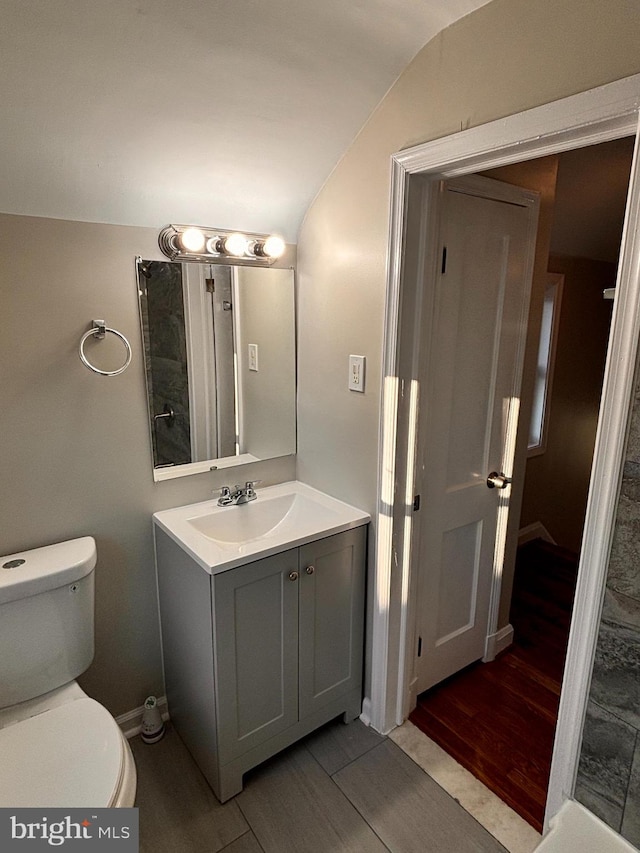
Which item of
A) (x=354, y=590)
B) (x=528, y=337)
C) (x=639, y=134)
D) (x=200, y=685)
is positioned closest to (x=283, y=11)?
(x=639, y=134)

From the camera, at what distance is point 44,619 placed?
147 cm

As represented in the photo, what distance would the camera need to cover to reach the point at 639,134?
3.20 ft

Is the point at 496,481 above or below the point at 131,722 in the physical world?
above

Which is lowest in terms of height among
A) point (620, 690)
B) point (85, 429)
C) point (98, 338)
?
point (620, 690)

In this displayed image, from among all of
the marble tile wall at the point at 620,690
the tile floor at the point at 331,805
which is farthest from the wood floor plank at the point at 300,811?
the marble tile wall at the point at 620,690

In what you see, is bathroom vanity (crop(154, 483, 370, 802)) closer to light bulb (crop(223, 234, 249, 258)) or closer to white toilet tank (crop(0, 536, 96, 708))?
white toilet tank (crop(0, 536, 96, 708))

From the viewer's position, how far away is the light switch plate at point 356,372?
5.68 feet

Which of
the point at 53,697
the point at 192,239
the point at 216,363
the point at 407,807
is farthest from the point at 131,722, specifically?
the point at 192,239

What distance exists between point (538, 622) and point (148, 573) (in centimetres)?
201

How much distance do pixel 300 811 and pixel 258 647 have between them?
1.82ft

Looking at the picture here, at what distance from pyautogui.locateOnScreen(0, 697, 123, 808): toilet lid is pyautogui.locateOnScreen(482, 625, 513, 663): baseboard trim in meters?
1.66

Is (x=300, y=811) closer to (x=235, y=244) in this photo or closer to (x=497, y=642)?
(x=497, y=642)

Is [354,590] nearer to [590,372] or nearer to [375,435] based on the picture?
[375,435]

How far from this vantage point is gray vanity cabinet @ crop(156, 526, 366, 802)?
5.09 ft
